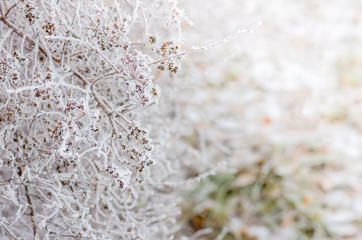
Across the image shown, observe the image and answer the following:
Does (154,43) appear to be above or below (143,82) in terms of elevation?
above

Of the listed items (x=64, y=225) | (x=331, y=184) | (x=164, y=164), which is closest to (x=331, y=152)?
(x=331, y=184)

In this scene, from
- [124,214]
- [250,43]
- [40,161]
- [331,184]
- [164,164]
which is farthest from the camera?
[250,43]

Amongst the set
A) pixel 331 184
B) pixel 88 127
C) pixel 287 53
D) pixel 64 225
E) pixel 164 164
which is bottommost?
pixel 64 225

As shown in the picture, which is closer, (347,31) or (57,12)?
(57,12)

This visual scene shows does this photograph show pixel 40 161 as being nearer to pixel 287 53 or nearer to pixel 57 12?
pixel 57 12

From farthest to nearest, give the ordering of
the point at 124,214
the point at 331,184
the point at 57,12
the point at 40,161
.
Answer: the point at 331,184 < the point at 124,214 < the point at 40,161 < the point at 57,12

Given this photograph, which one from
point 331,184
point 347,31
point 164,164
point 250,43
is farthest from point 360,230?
point 347,31

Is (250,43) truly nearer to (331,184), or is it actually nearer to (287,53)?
(287,53)
